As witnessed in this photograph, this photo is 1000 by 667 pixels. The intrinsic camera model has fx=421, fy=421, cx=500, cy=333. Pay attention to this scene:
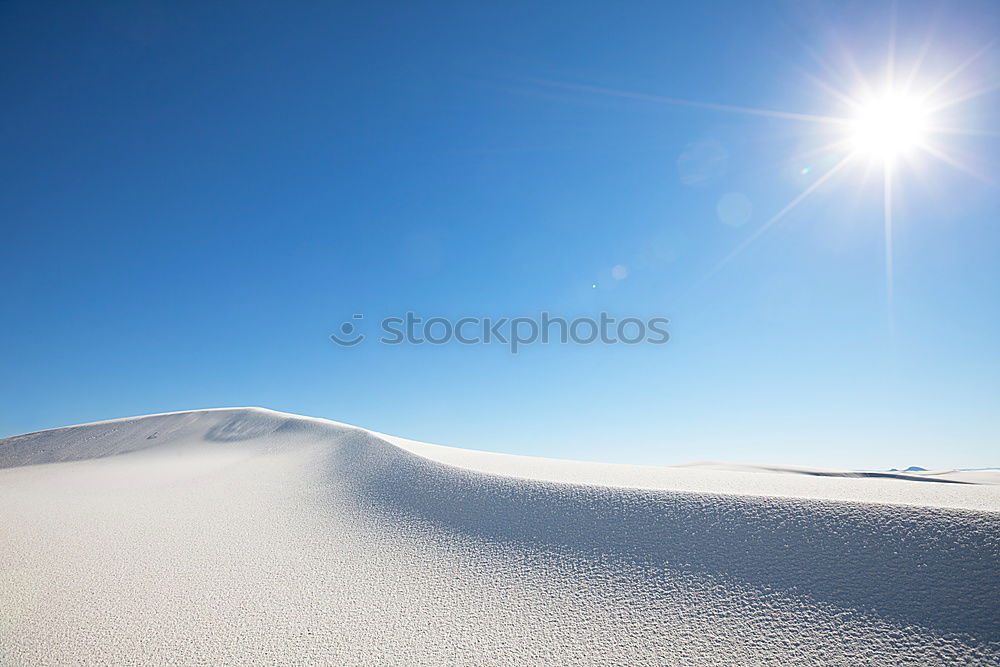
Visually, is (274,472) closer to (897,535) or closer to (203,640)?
(203,640)

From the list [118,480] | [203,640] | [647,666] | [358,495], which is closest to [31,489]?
[118,480]

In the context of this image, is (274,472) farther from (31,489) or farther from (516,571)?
(516,571)

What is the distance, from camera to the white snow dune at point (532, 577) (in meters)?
3.51

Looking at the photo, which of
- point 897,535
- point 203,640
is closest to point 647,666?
point 897,535

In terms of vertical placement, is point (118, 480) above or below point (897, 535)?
below

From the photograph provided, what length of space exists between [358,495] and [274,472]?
15.1ft

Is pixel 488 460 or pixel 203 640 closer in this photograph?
pixel 203 640

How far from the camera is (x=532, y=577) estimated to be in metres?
4.92

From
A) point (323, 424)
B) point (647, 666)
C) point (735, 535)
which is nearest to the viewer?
point (647, 666)

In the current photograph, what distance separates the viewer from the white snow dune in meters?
3.51

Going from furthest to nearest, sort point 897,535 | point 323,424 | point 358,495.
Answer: point 323,424 < point 358,495 < point 897,535

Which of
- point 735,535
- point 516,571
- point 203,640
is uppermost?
point 735,535

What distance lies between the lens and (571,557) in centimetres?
512

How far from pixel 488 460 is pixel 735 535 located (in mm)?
6740
